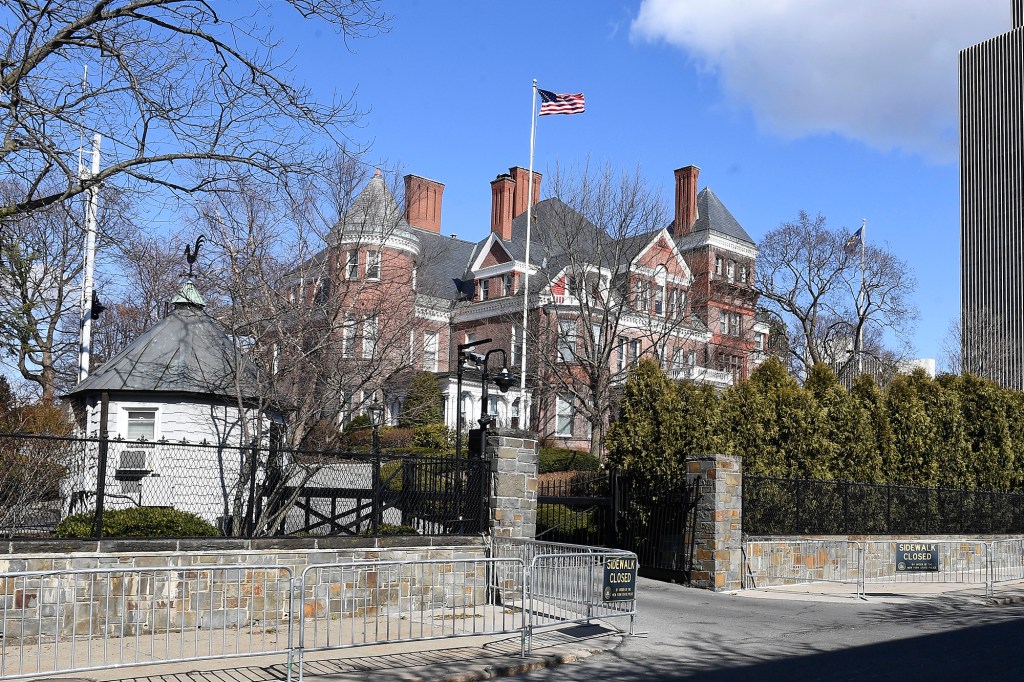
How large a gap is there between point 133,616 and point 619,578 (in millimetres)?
5753

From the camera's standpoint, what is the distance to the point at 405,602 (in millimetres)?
13508

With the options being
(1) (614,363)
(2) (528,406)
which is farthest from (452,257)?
(2) (528,406)

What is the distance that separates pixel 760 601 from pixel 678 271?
24.4 m

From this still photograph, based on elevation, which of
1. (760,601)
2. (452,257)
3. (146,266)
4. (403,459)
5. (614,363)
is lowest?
(760,601)

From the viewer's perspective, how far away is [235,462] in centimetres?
1730

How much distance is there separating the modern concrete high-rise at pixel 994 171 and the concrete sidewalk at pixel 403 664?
87033mm

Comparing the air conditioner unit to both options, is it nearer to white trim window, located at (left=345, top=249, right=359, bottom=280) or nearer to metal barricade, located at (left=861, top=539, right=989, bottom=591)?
white trim window, located at (left=345, top=249, right=359, bottom=280)

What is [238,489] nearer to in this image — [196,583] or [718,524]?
[196,583]

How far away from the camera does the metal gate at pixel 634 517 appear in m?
19.1

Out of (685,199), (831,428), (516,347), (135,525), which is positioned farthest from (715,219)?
(135,525)

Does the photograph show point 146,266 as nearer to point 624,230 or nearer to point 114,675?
point 624,230

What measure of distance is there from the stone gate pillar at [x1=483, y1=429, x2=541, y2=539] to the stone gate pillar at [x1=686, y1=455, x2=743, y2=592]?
14.9 ft

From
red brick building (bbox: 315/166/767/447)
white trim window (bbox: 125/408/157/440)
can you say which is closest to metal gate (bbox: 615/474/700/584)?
red brick building (bbox: 315/166/767/447)

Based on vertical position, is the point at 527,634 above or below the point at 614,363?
below
